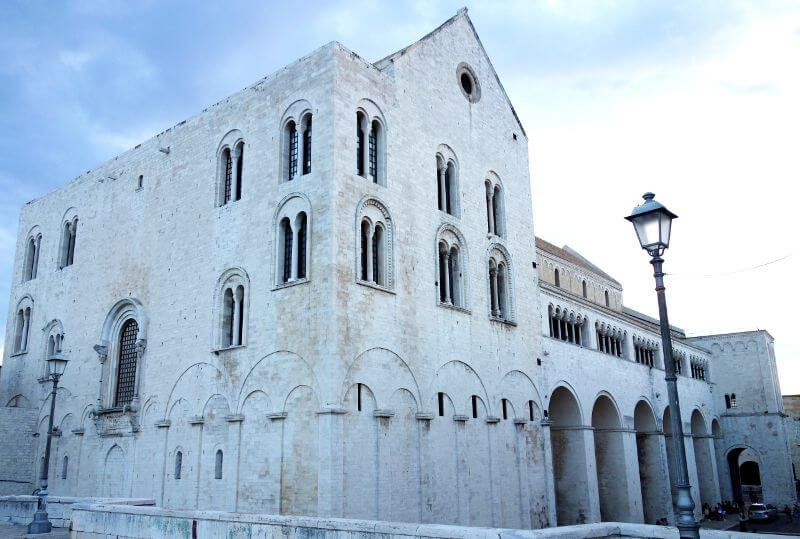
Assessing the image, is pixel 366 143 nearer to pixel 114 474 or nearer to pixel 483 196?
pixel 483 196

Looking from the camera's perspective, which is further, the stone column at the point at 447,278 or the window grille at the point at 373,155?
the stone column at the point at 447,278

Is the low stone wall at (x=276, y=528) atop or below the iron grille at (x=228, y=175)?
below

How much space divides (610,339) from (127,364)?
2293cm

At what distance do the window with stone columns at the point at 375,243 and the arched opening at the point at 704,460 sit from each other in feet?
100.0

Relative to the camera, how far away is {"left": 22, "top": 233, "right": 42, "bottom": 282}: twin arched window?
106 feet

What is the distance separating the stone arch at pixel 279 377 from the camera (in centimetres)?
1855

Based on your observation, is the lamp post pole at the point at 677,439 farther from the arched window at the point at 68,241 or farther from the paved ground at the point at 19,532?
the arched window at the point at 68,241

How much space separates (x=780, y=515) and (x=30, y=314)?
45396mm

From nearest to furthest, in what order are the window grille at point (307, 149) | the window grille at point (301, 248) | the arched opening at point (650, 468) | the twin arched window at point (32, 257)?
1. the window grille at point (301, 248)
2. the window grille at point (307, 149)
3. the twin arched window at point (32, 257)
4. the arched opening at point (650, 468)

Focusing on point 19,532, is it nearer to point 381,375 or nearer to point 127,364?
point 127,364

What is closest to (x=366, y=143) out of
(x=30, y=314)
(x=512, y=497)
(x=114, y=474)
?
(x=512, y=497)

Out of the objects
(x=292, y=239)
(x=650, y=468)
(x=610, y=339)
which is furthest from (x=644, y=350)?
(x=292, y=239)

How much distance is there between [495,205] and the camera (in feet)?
89.5

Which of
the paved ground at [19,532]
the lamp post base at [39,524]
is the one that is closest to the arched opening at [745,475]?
the paved ground at [19,532]
